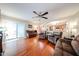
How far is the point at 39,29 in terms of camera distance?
7.64 feet

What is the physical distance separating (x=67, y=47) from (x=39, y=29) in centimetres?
76

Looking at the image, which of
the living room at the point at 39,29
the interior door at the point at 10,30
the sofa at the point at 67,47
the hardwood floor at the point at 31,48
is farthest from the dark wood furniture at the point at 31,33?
the sofa at the point at 67,47

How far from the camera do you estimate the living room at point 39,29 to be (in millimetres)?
2164

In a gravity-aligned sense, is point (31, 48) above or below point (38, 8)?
below

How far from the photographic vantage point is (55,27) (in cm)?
229

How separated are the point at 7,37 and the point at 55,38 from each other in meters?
1.11

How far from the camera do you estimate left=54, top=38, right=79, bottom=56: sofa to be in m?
2.10

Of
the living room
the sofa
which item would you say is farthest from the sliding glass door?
the sofa

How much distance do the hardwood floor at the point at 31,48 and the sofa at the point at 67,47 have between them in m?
0.14

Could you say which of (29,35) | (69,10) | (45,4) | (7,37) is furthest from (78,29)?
(7,37)

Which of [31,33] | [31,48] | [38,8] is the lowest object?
[31,48]

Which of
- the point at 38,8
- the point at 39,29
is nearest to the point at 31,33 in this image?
the point at 39,29

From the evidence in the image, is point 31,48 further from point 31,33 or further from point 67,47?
point 67,47

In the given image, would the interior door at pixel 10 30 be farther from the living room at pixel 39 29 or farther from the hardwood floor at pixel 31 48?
the hardwood floor at pixel 31 48
